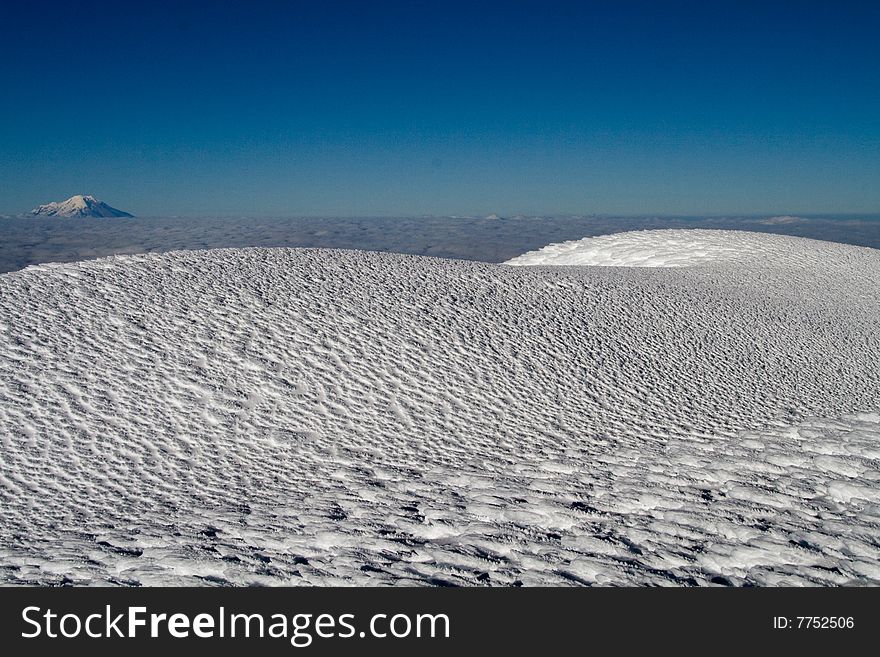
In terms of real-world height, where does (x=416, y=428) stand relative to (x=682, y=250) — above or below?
below

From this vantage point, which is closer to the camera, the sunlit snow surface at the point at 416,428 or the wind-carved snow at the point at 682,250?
the sunlit snow surface at the point at 416,428

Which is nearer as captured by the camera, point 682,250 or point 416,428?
point 416,428

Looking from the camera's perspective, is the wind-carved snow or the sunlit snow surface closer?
the sunlit snow surface

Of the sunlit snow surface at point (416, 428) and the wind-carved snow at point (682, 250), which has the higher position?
the wind-carved snow at point (682, 250)

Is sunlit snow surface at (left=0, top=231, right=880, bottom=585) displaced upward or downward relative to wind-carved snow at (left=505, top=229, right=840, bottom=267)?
downward

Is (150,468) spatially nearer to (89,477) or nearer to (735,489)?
(89,477)

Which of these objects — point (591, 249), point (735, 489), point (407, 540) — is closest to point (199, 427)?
point (407, 540)
